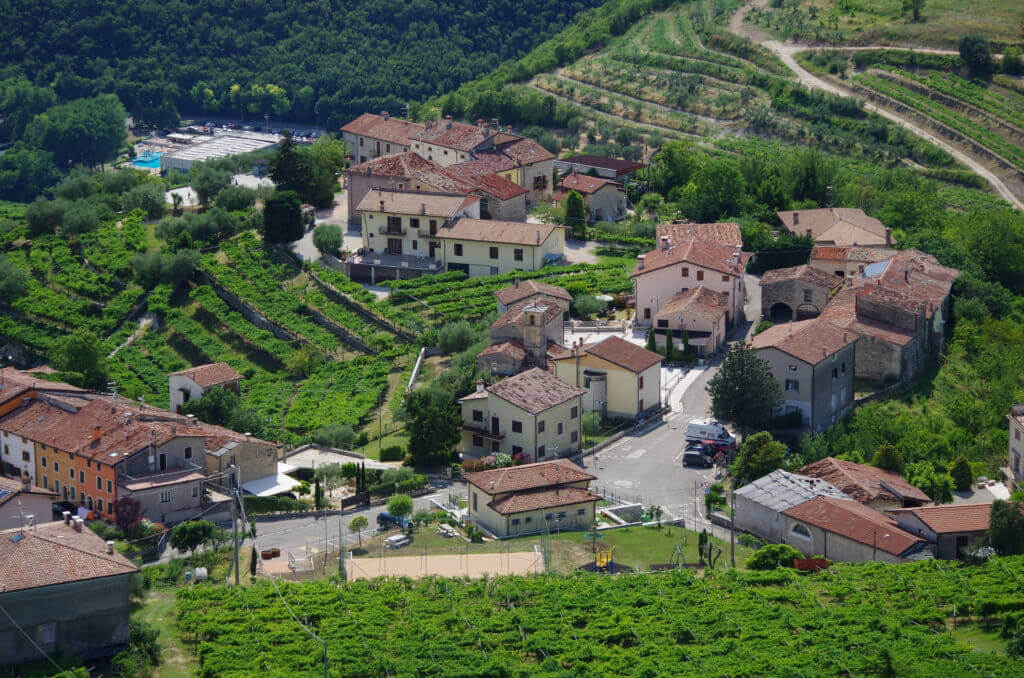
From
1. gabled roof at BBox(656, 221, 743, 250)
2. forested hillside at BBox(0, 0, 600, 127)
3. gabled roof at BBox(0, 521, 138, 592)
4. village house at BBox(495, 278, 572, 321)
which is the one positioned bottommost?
forested hillside at BBox(0, 0, 600, 127)

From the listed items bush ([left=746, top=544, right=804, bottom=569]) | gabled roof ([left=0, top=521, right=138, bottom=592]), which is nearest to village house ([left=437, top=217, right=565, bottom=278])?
bush ([left=746, top=544, right=804, bottom=569])

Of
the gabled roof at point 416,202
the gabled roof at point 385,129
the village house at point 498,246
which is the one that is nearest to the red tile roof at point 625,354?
the village house at point 498,246

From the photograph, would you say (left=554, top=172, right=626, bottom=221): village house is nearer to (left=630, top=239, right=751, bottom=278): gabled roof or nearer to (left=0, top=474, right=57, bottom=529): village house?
(left=630, top=239, right=751, bottom=278): gabled roof

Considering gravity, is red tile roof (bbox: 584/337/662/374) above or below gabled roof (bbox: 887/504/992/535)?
above

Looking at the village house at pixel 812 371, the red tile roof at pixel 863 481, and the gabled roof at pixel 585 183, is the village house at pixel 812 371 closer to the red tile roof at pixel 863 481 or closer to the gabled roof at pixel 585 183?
the red tile roof at pixel 863 481

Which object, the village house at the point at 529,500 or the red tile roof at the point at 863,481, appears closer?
the village house at the point at 529,500

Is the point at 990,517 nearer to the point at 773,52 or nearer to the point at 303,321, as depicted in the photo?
the point at 303,321

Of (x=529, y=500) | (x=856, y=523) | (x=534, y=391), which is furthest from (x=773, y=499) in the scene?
(x=534, y=391)

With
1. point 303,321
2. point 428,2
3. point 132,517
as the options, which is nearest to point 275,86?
point 428,2
